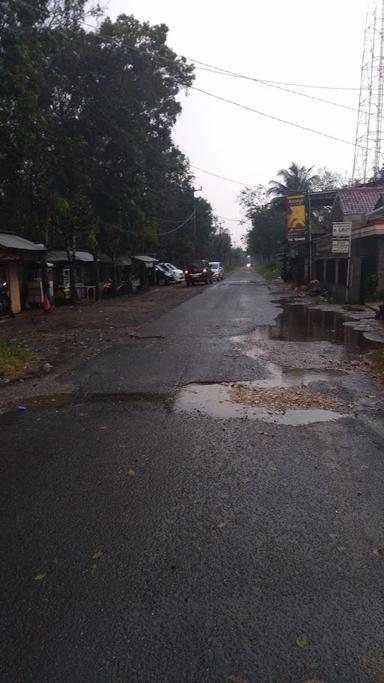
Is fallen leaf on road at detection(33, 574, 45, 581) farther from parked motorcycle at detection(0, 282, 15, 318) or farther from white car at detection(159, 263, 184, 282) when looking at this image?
white car at detection(159, 263, 184, 282)

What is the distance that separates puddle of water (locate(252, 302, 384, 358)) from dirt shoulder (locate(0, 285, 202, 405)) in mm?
3921

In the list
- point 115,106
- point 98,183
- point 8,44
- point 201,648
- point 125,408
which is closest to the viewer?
point 201,648

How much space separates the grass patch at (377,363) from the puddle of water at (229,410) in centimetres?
234

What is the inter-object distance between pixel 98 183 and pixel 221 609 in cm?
2455

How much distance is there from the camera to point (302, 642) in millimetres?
2527

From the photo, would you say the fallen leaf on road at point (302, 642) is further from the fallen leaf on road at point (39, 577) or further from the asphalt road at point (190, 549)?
the fallen leaf on road at point (39, 577)

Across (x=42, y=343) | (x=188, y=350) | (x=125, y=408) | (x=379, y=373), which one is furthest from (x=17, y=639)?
(x=42, y=343)

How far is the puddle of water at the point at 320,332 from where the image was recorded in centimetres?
1152

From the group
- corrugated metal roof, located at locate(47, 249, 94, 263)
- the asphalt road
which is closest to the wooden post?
corrugated metal roof, located at locate(47, 249, 94, 263)

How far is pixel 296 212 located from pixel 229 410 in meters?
25.9

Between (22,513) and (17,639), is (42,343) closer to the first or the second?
(22,513)

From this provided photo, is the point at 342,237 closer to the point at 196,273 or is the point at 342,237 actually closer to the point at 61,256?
the point at 61,256

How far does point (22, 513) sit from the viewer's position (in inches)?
154

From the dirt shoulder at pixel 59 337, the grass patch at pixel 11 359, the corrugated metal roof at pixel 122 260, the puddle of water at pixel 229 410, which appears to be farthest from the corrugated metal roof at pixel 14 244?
the puddle of water at pixel 229 410
